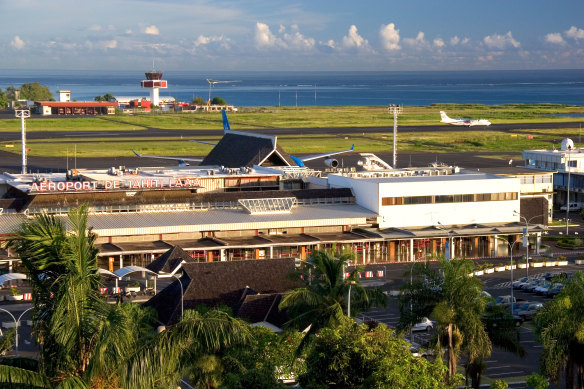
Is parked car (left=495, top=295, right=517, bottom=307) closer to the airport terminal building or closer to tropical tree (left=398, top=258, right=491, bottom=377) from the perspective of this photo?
the airport terminal building

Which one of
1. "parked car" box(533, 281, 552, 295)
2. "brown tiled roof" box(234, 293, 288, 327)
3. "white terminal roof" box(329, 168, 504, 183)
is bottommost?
"parked car" box(533, 281, 552, 295)

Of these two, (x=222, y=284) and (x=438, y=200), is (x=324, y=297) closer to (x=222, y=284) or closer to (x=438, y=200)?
(x=222, y=284)

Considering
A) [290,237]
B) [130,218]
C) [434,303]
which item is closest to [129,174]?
[130,218]

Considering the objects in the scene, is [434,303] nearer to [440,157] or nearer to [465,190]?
[465,190]

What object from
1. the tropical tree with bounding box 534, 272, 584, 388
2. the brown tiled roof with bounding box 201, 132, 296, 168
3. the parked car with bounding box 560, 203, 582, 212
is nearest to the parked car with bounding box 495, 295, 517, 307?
the tropical tree with bounding box 534, 272, 584, 388

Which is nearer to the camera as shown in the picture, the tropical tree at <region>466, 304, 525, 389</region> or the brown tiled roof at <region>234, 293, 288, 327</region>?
the tropical tree at <region>466, 304, 525, 389</region>
